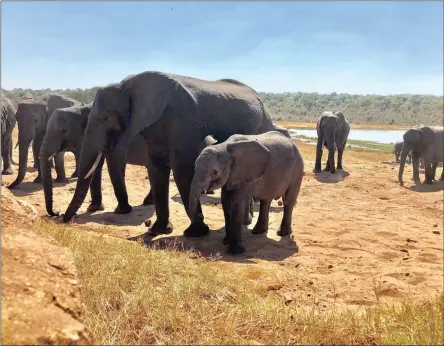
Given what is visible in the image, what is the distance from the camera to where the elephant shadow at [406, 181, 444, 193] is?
13414 millimetres

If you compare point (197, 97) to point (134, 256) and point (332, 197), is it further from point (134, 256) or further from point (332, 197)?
point (332, 197)

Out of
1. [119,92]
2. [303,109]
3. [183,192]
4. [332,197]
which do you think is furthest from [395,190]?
[303,109]

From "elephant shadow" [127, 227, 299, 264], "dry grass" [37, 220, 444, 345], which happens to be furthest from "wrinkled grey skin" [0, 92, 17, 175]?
"dry grass" [37, 220, 444, 345]

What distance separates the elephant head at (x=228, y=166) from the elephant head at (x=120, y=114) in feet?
4.22

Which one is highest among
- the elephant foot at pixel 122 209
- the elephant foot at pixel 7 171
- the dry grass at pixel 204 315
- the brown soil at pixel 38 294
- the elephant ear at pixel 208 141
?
the elephant ear at pixel 208 141

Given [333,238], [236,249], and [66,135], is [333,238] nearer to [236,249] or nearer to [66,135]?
[236,249]

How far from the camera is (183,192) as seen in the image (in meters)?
7.25

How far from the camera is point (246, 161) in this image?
6.62 m

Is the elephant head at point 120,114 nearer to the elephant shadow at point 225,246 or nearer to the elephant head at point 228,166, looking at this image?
the elephant head at point 228,166

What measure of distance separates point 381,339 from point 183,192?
14.7 feet

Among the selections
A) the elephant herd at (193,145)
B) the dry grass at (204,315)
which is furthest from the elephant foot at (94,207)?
the dry grass at (204,315)

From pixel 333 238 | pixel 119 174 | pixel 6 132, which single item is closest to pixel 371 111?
pixel 6 132

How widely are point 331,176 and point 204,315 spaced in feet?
41.6

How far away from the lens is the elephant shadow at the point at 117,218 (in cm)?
838
